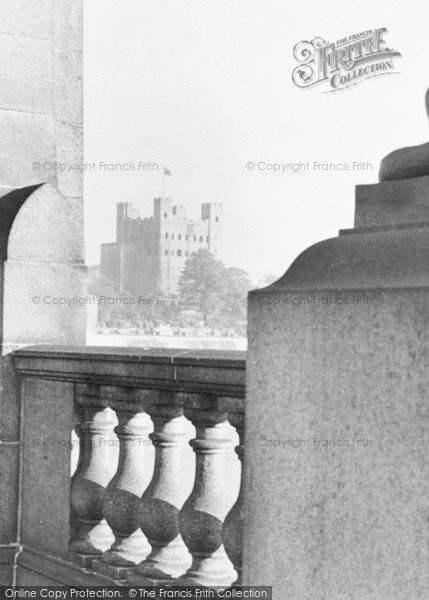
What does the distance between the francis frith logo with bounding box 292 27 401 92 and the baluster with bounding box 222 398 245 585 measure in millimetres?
55336

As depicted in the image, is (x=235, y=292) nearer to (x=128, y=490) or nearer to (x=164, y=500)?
(x=128, y=490)

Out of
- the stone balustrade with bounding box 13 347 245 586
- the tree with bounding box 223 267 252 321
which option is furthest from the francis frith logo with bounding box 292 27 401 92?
the stone balustrade with bounding box 13 347 245 586

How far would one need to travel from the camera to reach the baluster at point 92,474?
5.00m

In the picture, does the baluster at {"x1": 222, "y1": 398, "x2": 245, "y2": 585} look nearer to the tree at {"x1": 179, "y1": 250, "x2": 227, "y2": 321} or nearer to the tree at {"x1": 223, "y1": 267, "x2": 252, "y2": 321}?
the tree at {"x1": 223, "y1": 267, "x2": 252, "y2": 321}

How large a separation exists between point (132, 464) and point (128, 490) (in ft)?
0.35

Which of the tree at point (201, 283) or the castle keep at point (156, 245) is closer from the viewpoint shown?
the castle keep at point (156, 245)

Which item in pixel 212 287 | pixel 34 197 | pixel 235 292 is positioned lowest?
pixel 34 197

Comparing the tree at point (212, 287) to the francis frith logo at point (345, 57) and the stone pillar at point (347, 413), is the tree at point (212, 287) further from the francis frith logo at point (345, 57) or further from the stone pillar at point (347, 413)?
the stone pillar at point (347, 413)

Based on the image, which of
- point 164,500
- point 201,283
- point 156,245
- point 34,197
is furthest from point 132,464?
point 201,283

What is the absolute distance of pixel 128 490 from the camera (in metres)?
4.72

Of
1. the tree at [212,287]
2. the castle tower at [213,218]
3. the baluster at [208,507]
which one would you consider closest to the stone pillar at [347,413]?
the baluster at [208,507]

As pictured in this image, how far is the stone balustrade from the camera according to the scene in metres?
4.17

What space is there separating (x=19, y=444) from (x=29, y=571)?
0.61m

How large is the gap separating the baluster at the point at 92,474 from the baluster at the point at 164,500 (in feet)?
1.71
